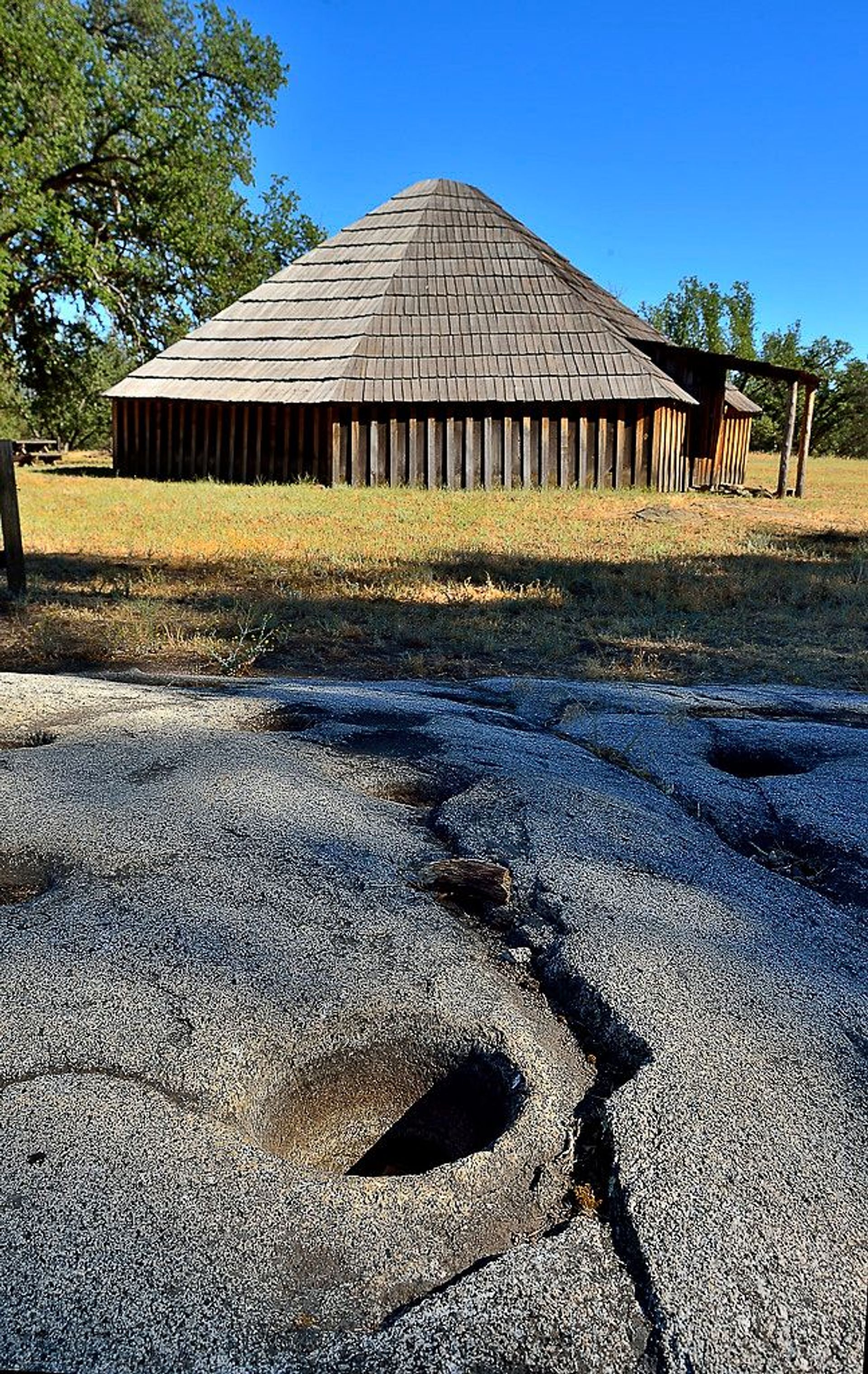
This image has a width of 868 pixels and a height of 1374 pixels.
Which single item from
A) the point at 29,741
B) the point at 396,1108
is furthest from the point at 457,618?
the point at 396,1108

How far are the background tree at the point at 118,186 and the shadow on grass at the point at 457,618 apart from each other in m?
16.3

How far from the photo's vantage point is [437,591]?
8828 millimetres

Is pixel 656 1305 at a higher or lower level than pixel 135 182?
lower

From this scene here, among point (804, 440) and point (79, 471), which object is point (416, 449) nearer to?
point (804, 440)

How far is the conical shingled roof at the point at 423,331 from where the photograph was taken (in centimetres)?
1866

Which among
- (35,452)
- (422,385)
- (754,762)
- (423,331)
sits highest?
(423,331)

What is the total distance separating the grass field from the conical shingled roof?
4.18m

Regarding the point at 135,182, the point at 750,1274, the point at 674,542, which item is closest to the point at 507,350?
the point at 674,542

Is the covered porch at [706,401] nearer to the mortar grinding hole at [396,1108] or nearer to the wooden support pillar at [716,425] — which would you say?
the wooden support pillar at [716,425]

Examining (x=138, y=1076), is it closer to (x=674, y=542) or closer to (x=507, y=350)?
(x=674, y=542)

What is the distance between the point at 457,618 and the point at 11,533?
3.45 m

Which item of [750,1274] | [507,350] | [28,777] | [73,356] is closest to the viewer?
[750,1274]

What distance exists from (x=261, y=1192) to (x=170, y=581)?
775cm

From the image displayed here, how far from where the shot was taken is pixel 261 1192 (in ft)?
5.23
